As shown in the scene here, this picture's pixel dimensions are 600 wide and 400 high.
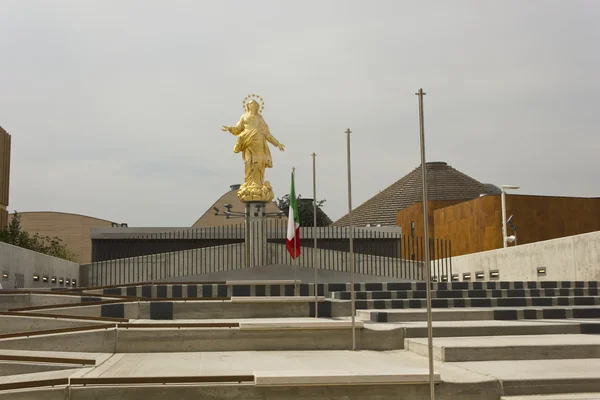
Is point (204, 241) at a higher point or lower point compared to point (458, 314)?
higher

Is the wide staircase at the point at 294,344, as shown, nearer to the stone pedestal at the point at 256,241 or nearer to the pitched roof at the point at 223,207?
the stone pedestal at the point at 256,241

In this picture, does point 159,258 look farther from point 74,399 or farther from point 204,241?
point 74,399

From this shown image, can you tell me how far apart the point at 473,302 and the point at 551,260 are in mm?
6371

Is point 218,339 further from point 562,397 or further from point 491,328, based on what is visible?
point 562,397

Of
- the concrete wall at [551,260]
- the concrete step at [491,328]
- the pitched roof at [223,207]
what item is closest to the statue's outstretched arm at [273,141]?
the concrete wall at [551,260]

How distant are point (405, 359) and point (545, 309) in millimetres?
4382

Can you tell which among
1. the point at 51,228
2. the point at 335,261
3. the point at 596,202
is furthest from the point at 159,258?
the point at 51,228

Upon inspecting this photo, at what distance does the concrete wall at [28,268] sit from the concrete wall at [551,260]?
13853 millimetres

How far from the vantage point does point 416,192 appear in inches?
2304

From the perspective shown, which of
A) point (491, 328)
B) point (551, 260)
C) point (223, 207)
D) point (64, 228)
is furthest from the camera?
point (223, 207)

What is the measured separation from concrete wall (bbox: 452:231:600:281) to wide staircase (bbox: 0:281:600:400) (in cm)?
133

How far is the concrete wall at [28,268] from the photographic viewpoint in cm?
1867

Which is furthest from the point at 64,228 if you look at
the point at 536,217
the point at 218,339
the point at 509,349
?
the point at 509,349

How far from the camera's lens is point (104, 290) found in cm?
1909
